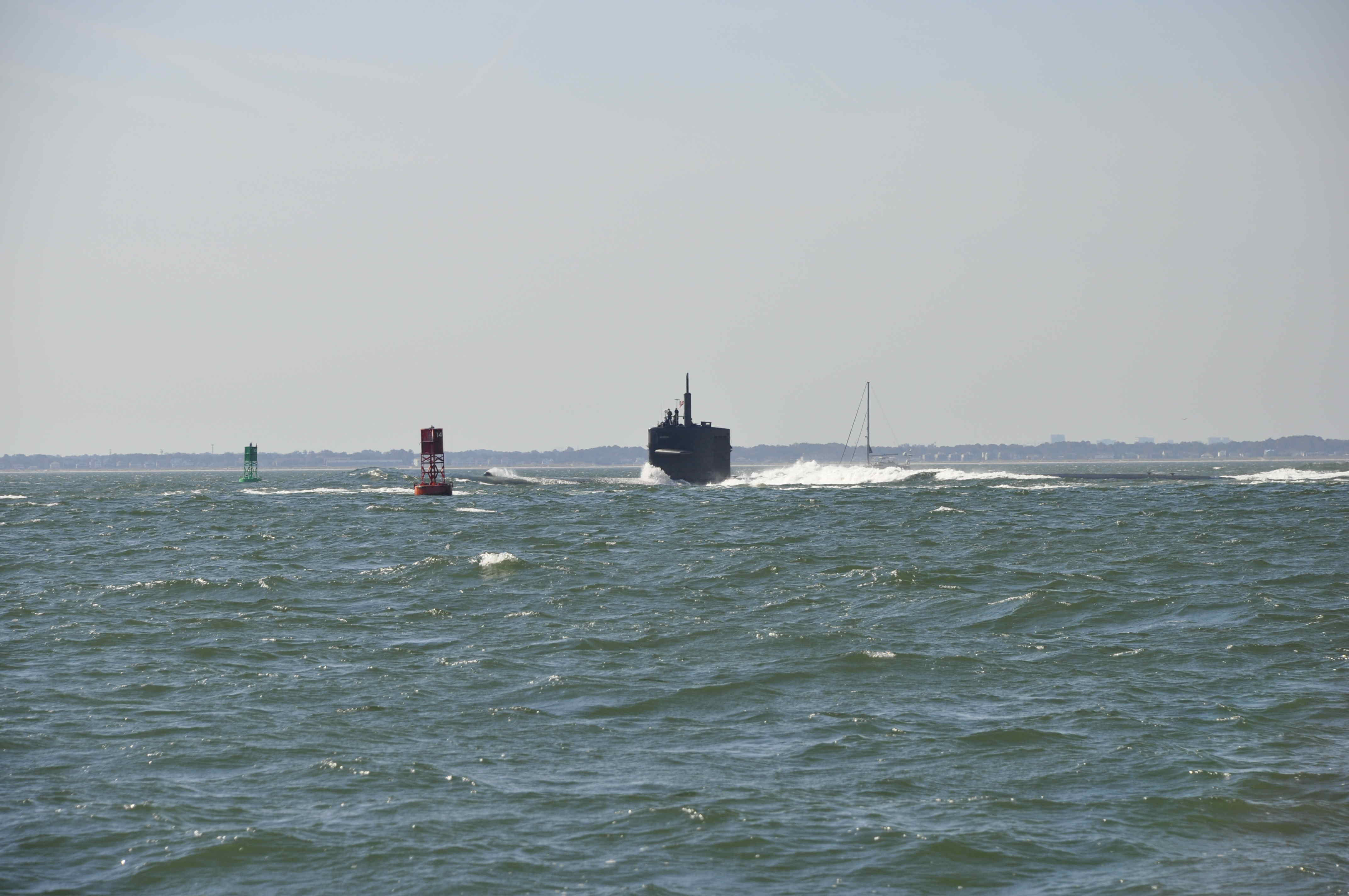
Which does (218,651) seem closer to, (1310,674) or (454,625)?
(454,625)

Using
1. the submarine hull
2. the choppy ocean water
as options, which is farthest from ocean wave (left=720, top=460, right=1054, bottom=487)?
the choppy ocean water

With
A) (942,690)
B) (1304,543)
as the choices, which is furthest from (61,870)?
(1304,543)

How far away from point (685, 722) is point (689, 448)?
239 feet

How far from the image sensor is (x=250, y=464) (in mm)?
133750

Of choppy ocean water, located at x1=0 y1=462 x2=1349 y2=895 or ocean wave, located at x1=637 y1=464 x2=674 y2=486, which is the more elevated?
ocean wave, located at x1=637 y1=464 x2=674 y2=486

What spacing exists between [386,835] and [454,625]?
11598mm

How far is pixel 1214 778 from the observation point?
12.4 meters

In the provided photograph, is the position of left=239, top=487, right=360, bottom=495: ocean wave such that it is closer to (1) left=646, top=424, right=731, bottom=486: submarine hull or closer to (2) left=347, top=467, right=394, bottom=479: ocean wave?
(1) left=646, top=424, right=731, bottom=486: submarine hull

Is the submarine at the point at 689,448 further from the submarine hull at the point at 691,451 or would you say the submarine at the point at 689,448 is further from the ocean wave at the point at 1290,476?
the ocean wave at the point at 1290,476

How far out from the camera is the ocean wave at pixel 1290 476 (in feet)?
284

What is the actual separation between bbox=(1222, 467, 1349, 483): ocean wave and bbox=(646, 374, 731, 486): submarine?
39.1 meters

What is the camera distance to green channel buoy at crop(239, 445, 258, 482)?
419 ft

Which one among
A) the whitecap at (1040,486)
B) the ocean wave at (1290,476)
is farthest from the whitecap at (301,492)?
the ocean wave at (1290,476)

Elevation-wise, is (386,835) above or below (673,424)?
below
